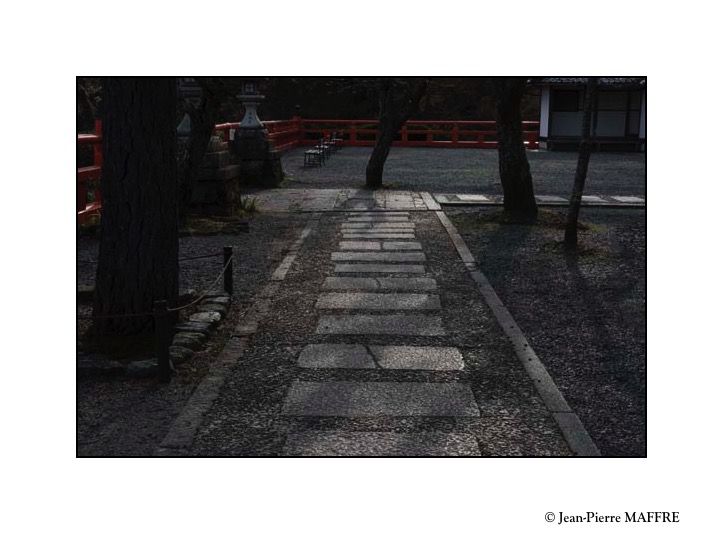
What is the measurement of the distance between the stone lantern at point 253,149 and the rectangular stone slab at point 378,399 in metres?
12.3

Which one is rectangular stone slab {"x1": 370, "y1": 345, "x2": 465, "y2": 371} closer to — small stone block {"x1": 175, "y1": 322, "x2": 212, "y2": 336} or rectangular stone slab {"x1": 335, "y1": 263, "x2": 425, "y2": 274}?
small stone block {"x1": 175, "y1": 322, "x2": 212, "y2": 336}

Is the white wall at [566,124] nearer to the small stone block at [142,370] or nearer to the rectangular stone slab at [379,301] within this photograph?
the rectangular stone slab at [379,301]

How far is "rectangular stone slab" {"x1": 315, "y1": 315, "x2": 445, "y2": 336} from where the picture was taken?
625cm

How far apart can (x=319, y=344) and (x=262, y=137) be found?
1164cm

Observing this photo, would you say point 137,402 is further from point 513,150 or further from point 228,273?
point 513,150

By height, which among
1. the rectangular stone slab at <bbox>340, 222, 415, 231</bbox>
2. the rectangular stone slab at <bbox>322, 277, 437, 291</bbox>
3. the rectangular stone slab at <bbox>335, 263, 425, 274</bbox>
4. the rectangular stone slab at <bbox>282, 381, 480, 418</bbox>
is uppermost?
the rectangular stone slab at <bbox>340, 222, 415, 231</bbox>

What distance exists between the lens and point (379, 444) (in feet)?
14.0

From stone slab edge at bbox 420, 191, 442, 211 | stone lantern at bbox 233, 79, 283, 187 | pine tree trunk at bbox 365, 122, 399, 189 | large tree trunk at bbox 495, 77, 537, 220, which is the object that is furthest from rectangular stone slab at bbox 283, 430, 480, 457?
pine tree trunk at bbox 365, 122, 399, 189

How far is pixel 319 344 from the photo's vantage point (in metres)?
5.96

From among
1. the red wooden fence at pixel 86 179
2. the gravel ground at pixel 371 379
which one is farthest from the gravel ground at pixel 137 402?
the red wooden fence at pixel 86 179

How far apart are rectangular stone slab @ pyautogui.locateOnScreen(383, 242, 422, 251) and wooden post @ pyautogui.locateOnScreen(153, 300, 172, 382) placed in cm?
492

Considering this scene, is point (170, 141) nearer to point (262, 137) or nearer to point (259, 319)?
point (259, 319)

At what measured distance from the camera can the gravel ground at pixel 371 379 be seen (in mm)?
4344

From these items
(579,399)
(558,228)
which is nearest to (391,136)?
(558,228)
